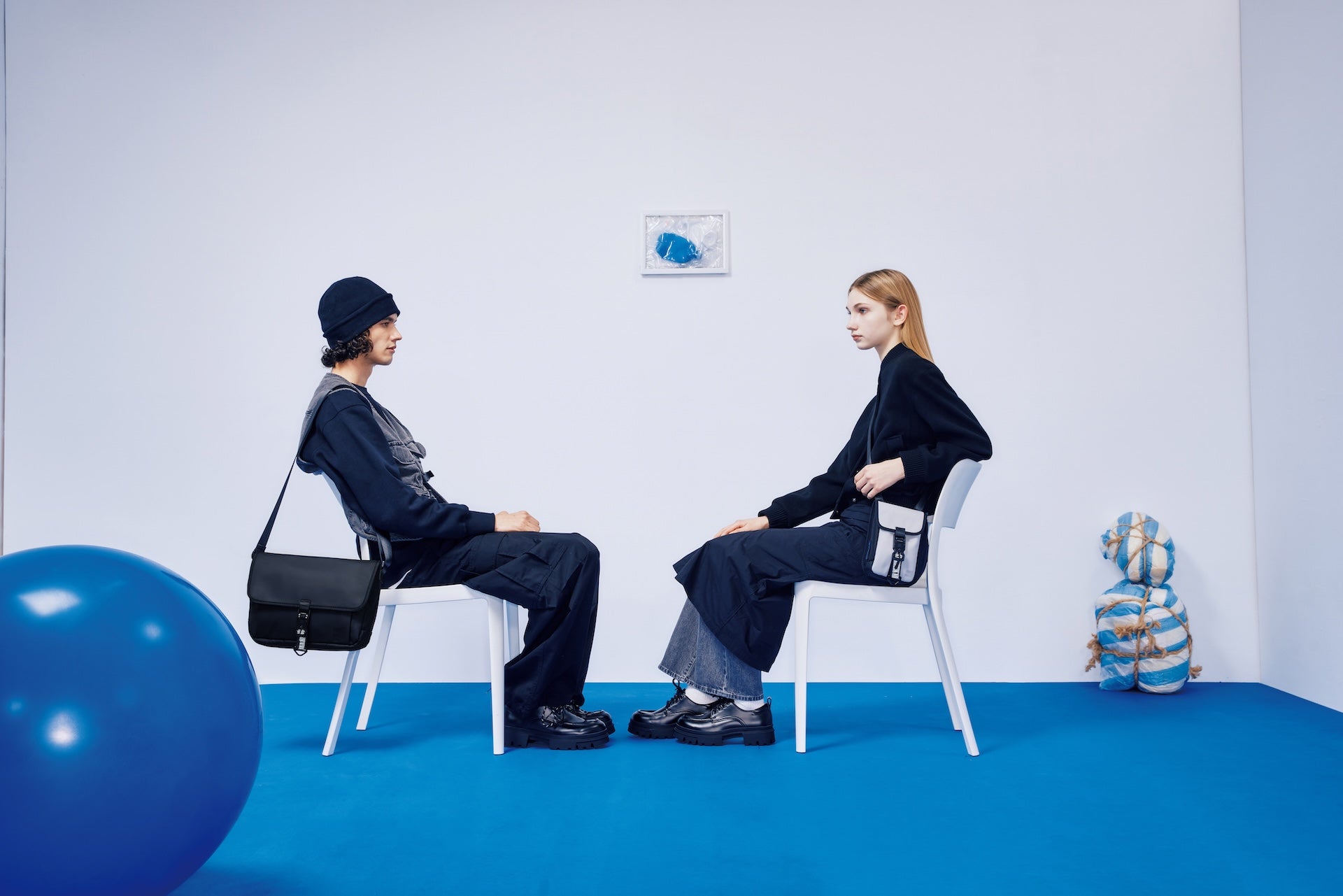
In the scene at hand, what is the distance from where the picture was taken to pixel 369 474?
1.99 meters

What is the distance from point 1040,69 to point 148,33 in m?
2.94

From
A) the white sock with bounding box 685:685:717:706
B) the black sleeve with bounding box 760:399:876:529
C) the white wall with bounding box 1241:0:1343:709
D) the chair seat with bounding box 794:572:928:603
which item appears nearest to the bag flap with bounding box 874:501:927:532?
the chair seat with bounding box 794:572:928:603

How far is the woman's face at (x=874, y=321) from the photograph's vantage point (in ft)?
7.24

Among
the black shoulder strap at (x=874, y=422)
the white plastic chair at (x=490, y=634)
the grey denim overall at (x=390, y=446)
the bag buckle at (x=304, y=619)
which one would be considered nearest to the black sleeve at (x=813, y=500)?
the black shoulder strap at (x=874, y=422)

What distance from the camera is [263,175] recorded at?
3.08m

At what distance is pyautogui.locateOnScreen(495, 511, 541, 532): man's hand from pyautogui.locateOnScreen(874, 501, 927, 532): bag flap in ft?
2.56

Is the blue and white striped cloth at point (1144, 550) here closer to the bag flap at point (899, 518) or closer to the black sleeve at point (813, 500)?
the black sleeve at point (813, 500)

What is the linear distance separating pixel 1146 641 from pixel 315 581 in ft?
7.44

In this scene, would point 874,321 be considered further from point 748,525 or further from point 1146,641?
point 1146,641

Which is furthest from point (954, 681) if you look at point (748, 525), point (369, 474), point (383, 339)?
point (383, 339)

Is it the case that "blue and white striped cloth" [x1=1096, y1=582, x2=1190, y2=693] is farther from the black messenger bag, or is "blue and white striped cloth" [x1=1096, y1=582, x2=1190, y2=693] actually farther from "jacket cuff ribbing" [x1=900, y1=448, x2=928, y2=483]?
the black messenger bag

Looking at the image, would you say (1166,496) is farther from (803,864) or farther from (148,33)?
(148,33)

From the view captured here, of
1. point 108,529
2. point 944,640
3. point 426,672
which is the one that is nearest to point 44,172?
point 108,529

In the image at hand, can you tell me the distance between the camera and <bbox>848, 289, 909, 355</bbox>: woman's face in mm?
2207
